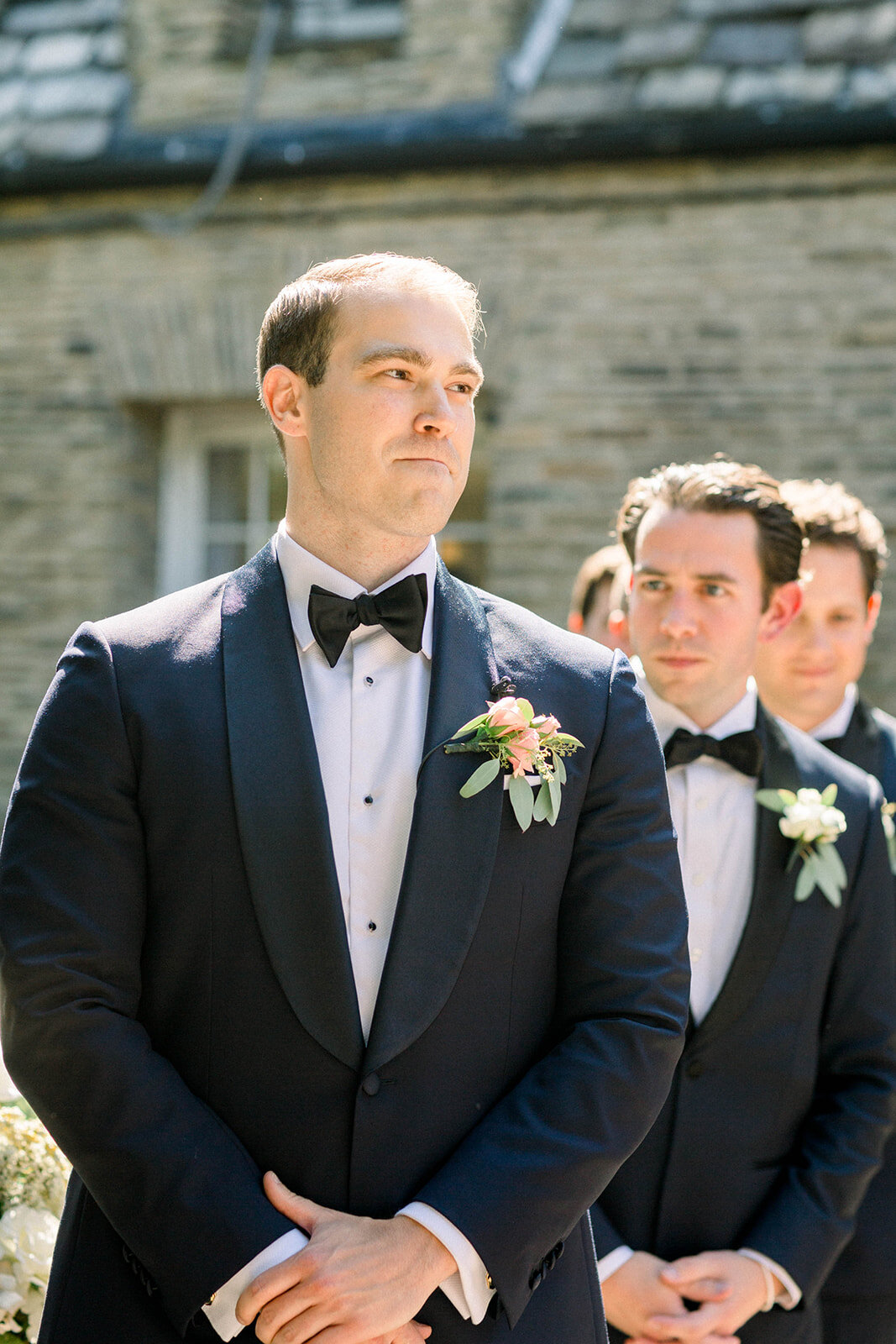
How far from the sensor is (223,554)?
734cm

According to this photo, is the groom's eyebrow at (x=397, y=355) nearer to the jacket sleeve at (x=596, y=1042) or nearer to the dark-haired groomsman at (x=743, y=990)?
the jacket sleeve at (x=596, y=1042)

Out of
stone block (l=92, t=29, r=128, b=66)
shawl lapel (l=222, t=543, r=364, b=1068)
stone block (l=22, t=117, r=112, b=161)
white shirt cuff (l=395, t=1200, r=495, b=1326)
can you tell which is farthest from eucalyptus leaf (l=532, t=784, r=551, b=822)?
stone block (l=92, t=29, r=128, b=66)

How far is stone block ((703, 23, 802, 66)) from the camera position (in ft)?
20.7

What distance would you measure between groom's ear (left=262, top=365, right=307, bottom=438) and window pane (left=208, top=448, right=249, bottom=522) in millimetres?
4999

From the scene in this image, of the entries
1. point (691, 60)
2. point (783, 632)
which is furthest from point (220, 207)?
point (783, 632)

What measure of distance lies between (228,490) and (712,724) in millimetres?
4766

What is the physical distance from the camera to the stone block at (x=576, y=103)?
638 cm

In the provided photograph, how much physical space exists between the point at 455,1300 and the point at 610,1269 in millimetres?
782

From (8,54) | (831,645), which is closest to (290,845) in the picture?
(831,645)

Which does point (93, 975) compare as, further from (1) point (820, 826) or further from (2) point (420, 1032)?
(1) point (820, 826)

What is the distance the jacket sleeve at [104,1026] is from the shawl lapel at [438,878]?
278 mm

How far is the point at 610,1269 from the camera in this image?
265cm

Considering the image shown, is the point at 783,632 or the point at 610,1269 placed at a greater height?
the point at 783,632

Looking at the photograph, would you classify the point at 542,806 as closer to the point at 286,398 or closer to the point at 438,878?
the point at 438,878
